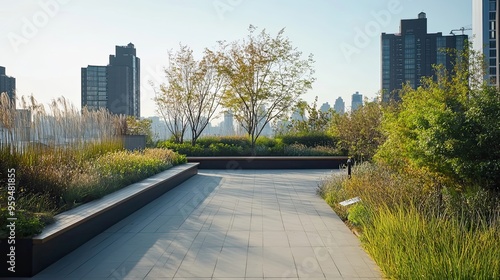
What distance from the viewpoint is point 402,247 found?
12.6ft

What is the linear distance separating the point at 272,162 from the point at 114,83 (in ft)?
59.1

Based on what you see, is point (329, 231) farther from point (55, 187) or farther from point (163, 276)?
point (55, 187)

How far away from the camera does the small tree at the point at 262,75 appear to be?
2036 cm

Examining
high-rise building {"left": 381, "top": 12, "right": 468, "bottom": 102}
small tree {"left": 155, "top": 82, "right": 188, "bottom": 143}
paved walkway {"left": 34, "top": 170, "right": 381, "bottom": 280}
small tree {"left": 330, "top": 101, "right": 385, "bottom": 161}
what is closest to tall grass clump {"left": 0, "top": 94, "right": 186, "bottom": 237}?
paved walkway {"left": 34, "top": 170, "right": 381, "bottom": 280}

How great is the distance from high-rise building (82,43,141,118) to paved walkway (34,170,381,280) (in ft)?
77.0

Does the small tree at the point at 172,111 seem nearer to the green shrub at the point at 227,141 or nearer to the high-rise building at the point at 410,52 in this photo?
the green shrub at the point at 227,141

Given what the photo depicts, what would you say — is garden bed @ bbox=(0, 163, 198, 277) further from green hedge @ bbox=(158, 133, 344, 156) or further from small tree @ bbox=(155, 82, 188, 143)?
small tree @ bbox=(155, 82, 188, 143)

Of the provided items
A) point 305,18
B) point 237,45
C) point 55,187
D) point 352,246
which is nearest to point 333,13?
point 305,18

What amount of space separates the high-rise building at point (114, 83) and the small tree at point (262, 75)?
11.9 metres

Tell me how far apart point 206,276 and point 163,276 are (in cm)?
43

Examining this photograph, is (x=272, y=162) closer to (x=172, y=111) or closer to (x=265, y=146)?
(x=265, y=146)

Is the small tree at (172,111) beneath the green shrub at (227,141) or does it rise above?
above

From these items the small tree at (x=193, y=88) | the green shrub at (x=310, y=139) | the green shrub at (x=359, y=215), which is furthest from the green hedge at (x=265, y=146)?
the green shrub at (x=359, y=215)

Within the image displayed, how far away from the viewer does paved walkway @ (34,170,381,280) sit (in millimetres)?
4287
